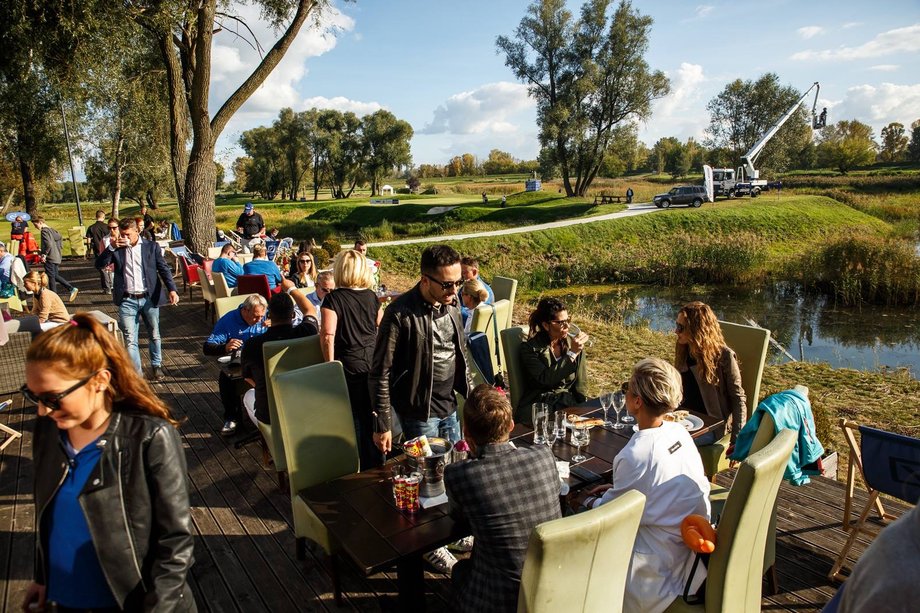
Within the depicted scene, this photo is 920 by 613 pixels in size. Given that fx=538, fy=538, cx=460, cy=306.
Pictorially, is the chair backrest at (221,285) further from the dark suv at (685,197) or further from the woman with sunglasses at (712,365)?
the dark suv at (685,197)

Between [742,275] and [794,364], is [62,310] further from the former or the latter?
[742,275]

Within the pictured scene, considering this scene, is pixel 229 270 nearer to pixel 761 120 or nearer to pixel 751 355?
pixel 751 355

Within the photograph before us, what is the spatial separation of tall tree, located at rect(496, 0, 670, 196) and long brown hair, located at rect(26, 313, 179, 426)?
3161 centimetres

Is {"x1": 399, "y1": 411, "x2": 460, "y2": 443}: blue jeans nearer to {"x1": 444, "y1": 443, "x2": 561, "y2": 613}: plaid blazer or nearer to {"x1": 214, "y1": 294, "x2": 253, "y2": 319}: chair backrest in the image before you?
{"x1": 444, "y1": 443, "x2": 561, "y2": 613}: plaid blazer

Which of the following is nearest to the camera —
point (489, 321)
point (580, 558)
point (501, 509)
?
point (580, 558)

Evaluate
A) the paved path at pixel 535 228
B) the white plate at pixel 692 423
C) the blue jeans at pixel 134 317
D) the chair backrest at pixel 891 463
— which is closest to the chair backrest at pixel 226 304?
the blue jeans at pixel 134 317

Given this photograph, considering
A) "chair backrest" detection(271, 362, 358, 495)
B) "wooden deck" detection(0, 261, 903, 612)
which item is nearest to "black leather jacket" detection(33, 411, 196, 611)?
"chair backrest" detection(271, 362, 358, 495)

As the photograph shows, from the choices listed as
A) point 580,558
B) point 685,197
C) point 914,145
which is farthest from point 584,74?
point 914,145

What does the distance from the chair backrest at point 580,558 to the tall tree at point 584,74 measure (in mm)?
31355

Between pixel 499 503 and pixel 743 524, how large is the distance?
39.1 inches

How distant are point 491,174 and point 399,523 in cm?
7295

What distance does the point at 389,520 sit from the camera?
2.37 metres

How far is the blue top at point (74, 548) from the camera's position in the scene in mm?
1579

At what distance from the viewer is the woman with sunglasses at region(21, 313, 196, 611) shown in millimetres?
1570
